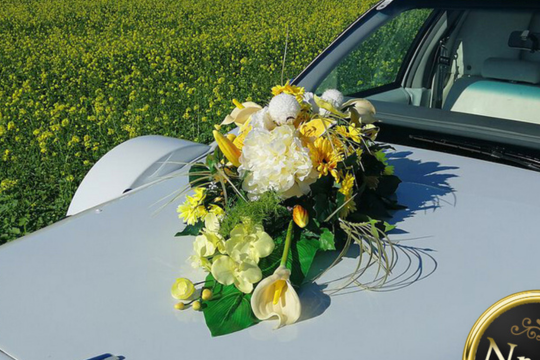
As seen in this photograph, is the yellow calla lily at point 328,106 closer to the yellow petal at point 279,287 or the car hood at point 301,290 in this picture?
the car hood at point 301,290

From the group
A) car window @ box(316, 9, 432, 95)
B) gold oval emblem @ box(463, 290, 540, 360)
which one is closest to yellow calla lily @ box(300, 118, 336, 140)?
gold oval emblem @ box(463, 290, 540, 360)

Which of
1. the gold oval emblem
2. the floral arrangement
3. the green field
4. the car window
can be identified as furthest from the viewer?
the green field

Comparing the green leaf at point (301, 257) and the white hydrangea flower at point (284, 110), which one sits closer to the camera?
the green leaf at point (301, 257)

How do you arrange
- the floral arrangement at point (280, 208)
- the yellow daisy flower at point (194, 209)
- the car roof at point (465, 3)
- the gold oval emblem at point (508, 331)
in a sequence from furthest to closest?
1. the car roof at point (465, 3)
2. the yellow daisy flower at point (194, 209)
3. the floral arrangement at point (280, 208)
4. the gold oval emblem at point (508, 331)

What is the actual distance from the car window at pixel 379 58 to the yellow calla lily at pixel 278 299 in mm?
1437

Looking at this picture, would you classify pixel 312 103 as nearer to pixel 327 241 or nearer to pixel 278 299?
pixel 327 241

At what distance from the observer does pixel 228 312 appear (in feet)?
4.79

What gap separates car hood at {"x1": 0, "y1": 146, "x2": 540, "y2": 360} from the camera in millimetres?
1354

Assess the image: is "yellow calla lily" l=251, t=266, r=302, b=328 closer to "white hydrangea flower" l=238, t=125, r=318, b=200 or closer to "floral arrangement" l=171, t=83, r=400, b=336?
"floral arrangement" l=171, t=83, r=400, b=336

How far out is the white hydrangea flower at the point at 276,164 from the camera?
1.65 metres

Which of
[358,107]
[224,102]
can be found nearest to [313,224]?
[358,107]

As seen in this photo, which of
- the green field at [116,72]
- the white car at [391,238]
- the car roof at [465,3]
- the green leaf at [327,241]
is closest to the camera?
the white car at [391,238]

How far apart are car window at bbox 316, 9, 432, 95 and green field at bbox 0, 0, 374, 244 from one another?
6.20 feet

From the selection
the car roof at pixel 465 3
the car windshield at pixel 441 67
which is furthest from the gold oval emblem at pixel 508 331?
the car roof at pixel 465 3
